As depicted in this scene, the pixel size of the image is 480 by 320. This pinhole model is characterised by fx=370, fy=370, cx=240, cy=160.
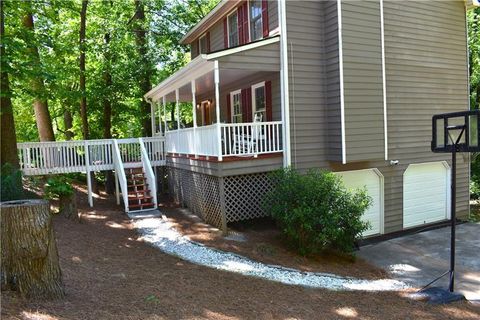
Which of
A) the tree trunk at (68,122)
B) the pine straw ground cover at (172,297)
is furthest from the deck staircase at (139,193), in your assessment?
the tree trunk at (68,122)

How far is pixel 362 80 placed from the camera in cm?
1035

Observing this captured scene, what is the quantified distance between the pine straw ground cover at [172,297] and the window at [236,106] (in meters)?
6.90

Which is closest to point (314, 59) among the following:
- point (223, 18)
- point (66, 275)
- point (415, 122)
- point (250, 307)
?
point (415, 122)

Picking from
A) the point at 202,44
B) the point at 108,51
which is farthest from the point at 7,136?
the point at 202,44

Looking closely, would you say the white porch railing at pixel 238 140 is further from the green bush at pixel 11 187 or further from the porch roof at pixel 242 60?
the green bush at pixel 11 187

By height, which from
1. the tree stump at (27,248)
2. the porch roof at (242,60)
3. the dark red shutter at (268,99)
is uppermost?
the porch roof at (242,60)

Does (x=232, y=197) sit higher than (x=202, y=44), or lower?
lower

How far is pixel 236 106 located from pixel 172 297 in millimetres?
9556

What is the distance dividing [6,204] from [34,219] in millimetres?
400

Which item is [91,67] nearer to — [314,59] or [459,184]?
[314,59]

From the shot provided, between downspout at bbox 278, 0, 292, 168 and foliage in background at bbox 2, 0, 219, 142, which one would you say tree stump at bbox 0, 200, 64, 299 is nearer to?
downspout at bbox 278, 0, 292, 168

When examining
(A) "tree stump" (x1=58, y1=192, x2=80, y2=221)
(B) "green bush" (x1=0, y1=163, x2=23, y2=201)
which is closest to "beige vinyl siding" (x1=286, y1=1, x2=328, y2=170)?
(A) "tree stump" (x1=58, y1=192, x2=80, y2=221)

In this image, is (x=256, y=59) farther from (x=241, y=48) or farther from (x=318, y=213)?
(x=318, y=213)

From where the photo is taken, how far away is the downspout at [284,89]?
32.2 ft
